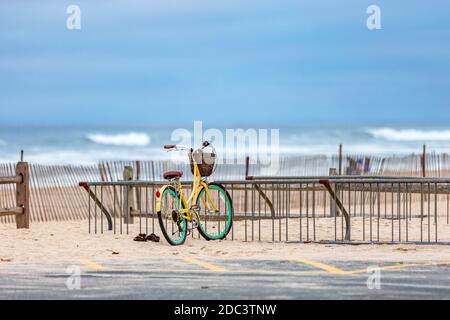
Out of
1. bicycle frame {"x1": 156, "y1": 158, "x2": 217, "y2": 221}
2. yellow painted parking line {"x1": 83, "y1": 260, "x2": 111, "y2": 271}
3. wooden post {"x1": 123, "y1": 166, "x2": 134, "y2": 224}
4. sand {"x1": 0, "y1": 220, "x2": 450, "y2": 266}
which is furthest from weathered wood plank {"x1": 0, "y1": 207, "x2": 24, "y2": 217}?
yellow painted parking line {"x1": 83, "y1": 260, "x2": 111, "y2": 271}

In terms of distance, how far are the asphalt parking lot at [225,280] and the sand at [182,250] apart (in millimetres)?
609

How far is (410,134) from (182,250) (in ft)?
285

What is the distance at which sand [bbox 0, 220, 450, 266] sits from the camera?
44.5 ft

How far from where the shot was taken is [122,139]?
91.6 metres

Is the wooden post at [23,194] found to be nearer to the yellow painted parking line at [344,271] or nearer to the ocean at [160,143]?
the yellow painted parking line at [344,271]

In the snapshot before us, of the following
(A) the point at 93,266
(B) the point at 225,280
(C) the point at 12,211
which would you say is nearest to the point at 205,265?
(A) the point at 93,266

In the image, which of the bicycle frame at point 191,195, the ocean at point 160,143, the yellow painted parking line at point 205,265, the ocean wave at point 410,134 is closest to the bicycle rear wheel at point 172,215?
the bicycle frame at point 191,195

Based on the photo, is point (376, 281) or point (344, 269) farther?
point (344, 269)

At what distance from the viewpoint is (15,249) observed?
1480cm

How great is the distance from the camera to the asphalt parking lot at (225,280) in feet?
32.7

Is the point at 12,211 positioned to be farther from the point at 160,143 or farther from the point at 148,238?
the point at 160,143
